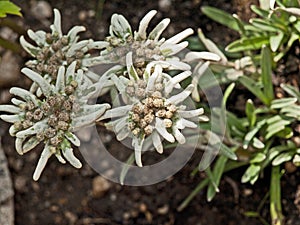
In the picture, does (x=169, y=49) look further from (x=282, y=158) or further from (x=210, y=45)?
(x=282, y=158)

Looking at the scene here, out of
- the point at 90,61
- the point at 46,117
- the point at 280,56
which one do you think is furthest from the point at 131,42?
the point at 280,56

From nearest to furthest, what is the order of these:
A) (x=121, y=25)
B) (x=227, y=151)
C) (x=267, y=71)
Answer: (x=121, y=25), (x=227, y=151), (x=267, y=71)

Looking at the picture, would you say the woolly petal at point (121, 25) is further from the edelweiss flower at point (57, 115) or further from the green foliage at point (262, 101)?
the green foliage at point (262, 101)

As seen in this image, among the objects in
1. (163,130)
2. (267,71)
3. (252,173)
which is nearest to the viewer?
(163,130)

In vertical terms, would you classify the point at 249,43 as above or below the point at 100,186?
above

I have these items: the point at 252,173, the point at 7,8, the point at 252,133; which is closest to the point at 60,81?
the point at 7,8

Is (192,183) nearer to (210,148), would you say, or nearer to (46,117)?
(210,148)

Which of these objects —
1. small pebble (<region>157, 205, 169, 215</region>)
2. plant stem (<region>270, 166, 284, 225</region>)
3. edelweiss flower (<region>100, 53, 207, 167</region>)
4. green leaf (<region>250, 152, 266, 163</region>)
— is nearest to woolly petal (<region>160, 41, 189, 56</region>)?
edelweiss flower (<region>100, 53, 207, 167</region>)

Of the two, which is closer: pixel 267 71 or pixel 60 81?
pixel 60 81
